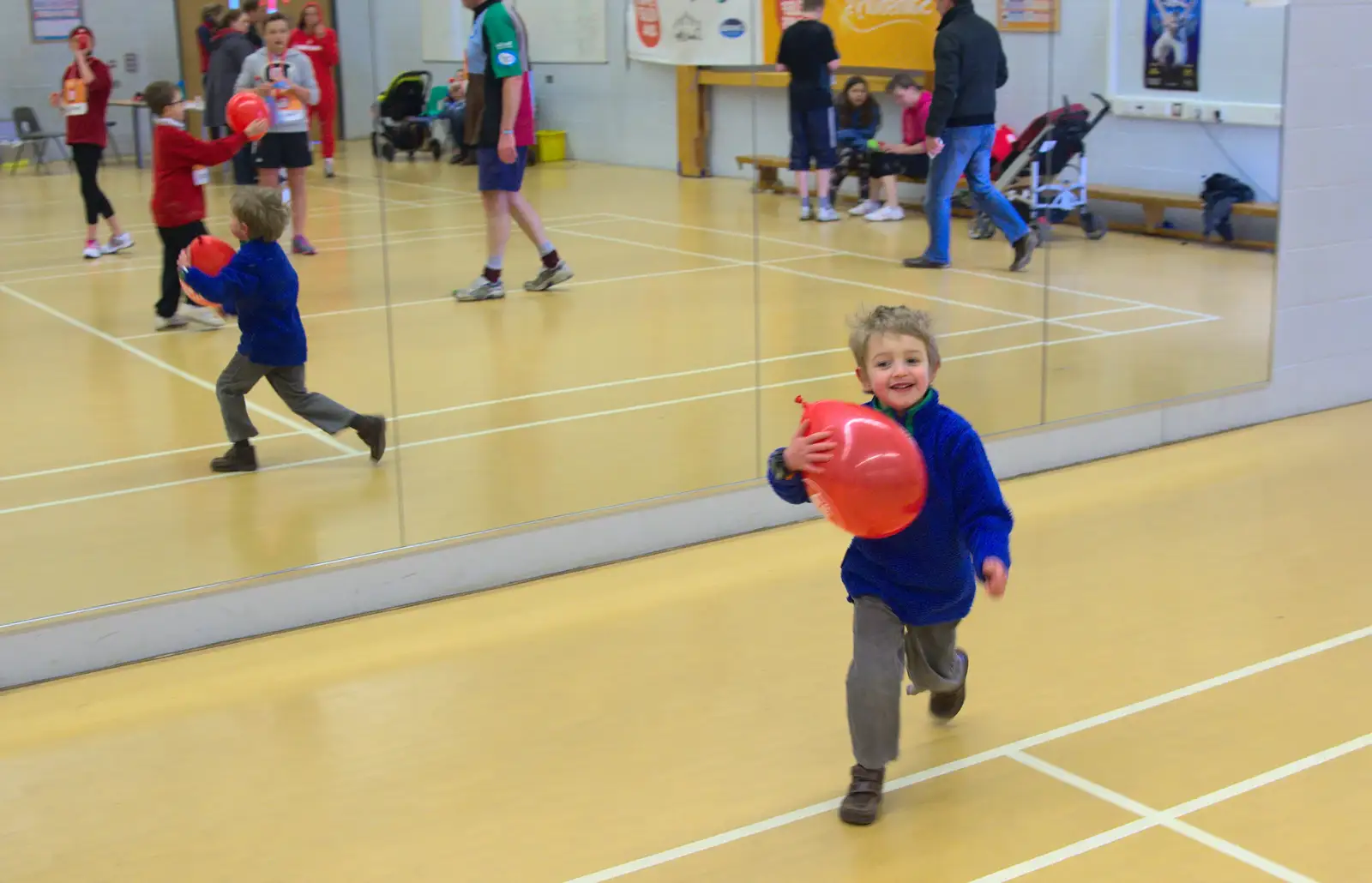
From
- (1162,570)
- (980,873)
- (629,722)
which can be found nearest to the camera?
(980,873)

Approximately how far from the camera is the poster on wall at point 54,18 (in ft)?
14.8

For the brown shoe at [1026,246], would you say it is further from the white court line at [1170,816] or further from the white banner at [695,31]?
the white court line at [1170,816]

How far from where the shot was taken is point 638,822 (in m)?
3.54

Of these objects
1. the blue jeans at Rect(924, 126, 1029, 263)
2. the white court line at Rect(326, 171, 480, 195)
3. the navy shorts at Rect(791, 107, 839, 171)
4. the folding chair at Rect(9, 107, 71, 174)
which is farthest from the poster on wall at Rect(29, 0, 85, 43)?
the blue jeans at Rect(924, 126, 1029, 263)

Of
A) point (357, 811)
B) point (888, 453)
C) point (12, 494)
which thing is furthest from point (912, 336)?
point (12, 494)

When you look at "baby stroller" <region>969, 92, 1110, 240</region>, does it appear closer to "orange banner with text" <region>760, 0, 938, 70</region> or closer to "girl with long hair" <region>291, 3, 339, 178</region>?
"orange banner with text" <region>760, 0, 938, 70</region>

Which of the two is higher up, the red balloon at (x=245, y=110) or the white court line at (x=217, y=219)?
the red balloon at (x=245, y=110)

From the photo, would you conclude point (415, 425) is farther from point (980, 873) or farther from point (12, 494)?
point (980, 873)

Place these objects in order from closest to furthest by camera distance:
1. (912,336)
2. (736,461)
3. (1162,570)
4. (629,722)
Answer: (912,336)
(629,722)
(1162,570)
(736,461)

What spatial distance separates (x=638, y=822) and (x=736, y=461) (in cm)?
248

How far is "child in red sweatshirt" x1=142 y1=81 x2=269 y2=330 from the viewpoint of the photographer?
15.3 ft

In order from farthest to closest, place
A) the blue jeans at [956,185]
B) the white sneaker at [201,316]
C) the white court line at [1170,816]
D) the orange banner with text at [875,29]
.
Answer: the blue jeans at [956,185] → the orange banner with text at [875,29] → the white sneaker at [201,316] → the white court line at [1170,816]

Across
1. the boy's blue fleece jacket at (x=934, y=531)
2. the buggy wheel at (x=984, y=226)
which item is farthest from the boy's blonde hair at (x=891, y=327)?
the buggy wheel at (x=984, y=226)

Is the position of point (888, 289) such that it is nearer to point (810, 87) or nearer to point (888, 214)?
point (888, 214)
